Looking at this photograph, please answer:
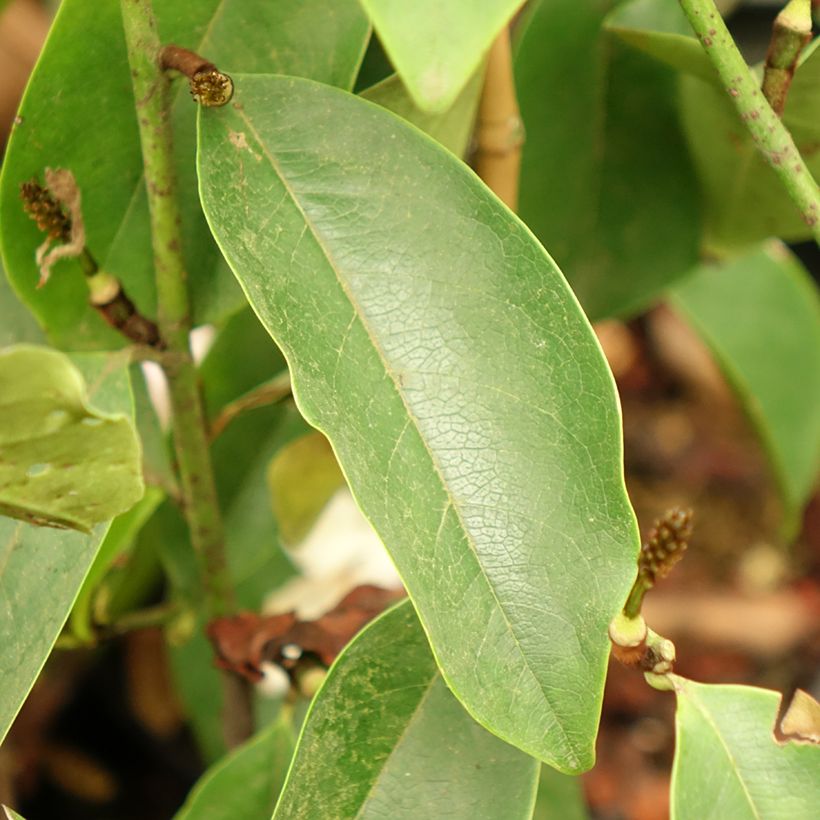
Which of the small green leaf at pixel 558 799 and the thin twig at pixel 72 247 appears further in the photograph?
the small green leaf at pixel 558 799

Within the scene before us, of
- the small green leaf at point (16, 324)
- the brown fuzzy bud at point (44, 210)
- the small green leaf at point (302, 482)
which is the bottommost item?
the small green leaf at point (302, 482)

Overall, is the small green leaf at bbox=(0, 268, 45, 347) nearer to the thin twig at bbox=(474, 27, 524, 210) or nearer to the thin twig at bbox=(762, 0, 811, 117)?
the thin twig at bbox=(474, 27, 524, 210)

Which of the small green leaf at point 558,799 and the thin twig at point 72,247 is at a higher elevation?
the thin twig at point 72,247

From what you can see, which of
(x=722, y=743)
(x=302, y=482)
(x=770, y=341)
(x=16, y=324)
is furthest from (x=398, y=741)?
(x=770, y=341)

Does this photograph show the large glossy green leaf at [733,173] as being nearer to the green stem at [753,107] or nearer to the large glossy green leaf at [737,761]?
the green stem at [753,107]

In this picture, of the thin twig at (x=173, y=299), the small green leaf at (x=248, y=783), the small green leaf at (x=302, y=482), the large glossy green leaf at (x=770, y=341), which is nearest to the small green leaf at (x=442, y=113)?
the thin twig at (x=173, y=299)

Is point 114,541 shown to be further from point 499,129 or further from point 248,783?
point 499,129

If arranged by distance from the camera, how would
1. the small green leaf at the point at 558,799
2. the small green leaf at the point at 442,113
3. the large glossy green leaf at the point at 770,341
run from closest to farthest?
the small green leaf at the point at 442,113 < the small green leaf at the point at 558,799 < the large glossy green leaf at the point at 770,341

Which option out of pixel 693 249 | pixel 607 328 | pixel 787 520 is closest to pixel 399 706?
pixel 693 249
